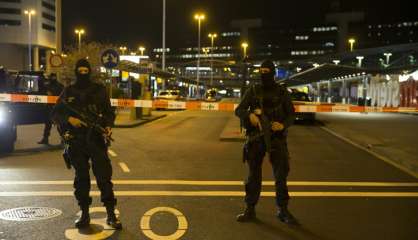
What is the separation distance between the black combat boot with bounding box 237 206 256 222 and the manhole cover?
2181mm

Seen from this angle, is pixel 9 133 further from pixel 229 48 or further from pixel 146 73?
pixel 229 48

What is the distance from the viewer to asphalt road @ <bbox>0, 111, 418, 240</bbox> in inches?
234

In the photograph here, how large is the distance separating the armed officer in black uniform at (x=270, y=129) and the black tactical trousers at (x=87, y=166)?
1.59 metres

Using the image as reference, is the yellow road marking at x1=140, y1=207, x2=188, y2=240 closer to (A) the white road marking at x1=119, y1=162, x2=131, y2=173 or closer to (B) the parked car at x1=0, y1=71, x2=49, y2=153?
(A) the white road marking at x1=119, y1=162, x2=131, y2=173

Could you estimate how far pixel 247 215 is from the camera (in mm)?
6398

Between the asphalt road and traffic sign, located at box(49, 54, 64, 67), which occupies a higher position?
traffic sign, located at box(49, 54, 64, 67)

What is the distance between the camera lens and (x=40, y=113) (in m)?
22.1

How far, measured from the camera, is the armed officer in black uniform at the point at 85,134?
19.2ft

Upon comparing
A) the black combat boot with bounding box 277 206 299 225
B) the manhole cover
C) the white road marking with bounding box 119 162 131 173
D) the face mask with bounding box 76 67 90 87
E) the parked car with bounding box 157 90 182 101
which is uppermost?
the face mask with bounding box 76 67 90 87

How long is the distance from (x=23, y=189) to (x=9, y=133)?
4797 millimetres

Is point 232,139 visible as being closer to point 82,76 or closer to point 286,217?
point 286,217

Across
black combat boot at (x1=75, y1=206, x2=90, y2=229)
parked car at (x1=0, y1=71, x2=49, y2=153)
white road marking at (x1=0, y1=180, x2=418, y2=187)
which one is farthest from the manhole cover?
parked car at (x1=0, y1=71, x2=49, y2=153)

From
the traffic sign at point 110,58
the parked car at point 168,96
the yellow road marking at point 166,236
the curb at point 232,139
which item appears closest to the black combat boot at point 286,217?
the yellow road marking at point 166,236

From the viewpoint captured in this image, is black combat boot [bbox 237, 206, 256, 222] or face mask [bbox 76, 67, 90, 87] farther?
black combat boot [bbox 237, 206, 256, 222]
